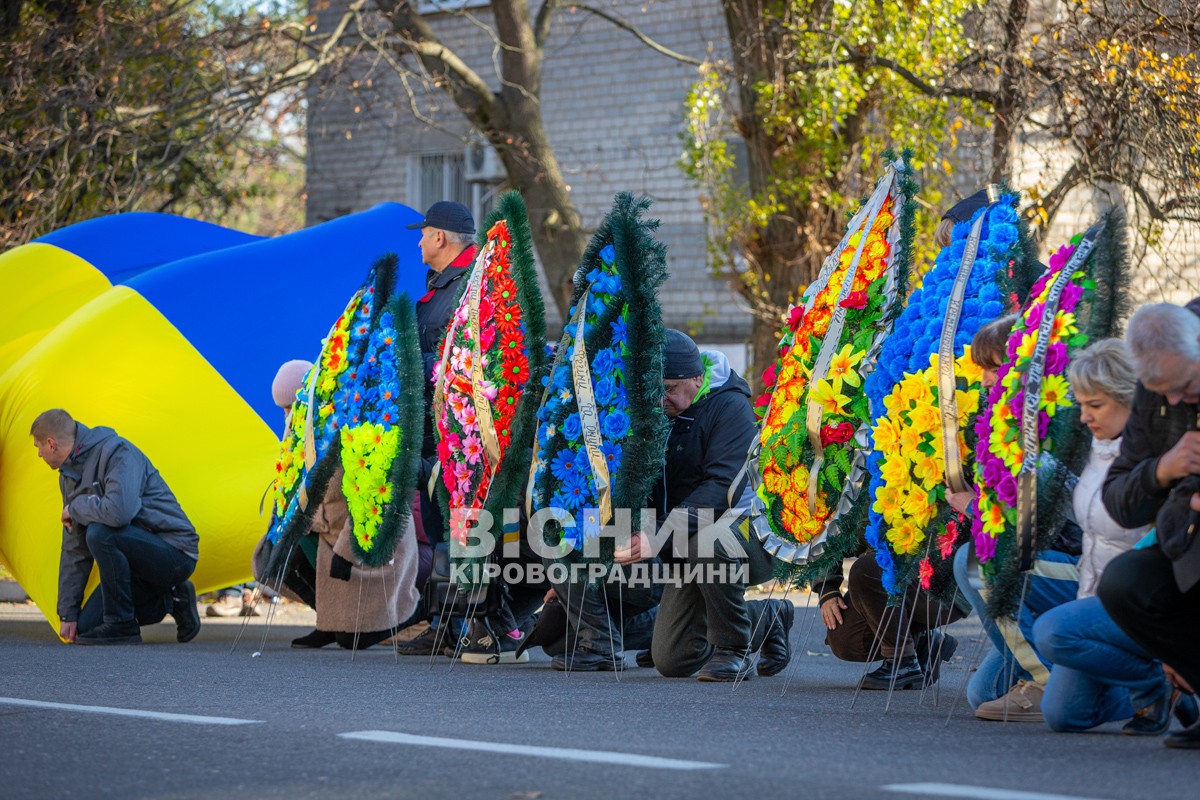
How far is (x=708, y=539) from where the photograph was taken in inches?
333

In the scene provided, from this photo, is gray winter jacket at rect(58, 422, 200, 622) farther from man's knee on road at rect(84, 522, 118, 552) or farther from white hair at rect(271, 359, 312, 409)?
white hair at rect(271, 359, 312, 409)

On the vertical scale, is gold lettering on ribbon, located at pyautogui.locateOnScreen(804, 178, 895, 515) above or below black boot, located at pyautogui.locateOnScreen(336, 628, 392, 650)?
above

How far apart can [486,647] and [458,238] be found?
240 cm

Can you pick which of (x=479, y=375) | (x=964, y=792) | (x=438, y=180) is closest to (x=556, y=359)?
(x=479, y=375)

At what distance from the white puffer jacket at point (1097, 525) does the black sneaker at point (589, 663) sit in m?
3.33

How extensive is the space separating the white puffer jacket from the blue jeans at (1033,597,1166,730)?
0.46 feet

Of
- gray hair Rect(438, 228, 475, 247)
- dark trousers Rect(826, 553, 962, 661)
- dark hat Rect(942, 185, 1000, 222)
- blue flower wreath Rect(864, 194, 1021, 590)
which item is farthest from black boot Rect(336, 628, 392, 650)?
dark hat Rect(942, 185, 1000, 222)

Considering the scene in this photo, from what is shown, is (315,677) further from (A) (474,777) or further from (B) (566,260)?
(B) (566,260)

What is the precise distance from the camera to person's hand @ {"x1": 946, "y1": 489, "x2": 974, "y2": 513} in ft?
22.1

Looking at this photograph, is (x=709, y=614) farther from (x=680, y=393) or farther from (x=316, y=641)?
(x=316, y=641)

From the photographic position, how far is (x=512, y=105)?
18125 millimetres

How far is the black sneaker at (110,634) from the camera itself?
33.4ft

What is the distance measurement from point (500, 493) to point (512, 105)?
32.7 ft

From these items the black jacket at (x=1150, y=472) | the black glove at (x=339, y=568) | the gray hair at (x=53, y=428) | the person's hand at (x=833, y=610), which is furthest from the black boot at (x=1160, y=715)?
the gray hair at (x=53, y=428)
